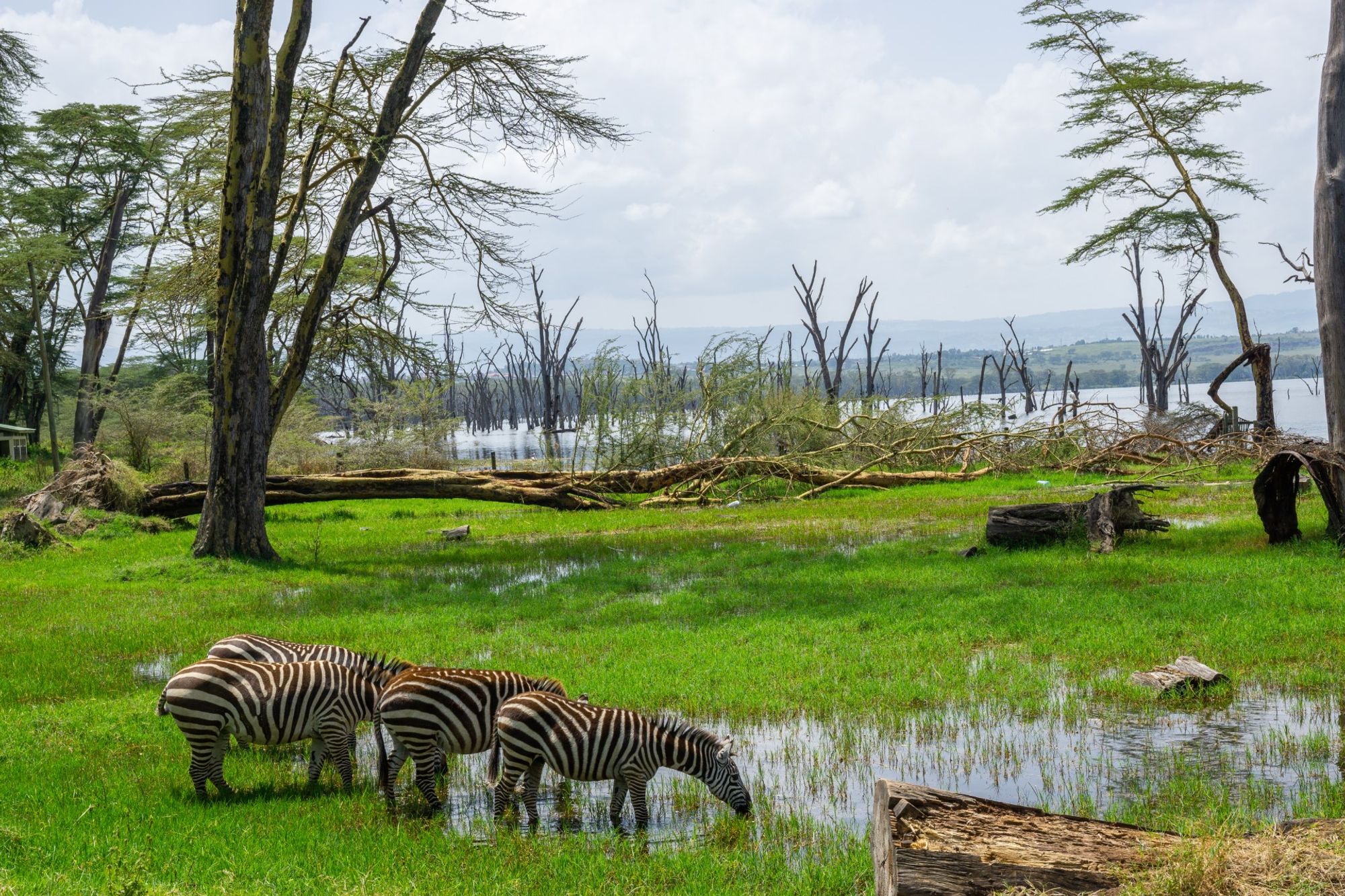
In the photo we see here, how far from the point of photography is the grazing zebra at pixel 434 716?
6.06 m

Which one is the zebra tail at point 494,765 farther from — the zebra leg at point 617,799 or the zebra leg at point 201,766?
the zebra leg at point 201,766

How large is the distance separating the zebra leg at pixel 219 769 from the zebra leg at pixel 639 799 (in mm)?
2586

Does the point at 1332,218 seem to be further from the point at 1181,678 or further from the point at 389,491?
the point at 389,491

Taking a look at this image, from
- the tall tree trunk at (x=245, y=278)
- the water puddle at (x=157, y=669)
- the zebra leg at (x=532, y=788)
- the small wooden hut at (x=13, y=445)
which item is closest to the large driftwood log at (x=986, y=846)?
the zebra leg at (x=532, y=788)

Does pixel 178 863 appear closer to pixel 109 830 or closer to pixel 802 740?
pixel 109 830

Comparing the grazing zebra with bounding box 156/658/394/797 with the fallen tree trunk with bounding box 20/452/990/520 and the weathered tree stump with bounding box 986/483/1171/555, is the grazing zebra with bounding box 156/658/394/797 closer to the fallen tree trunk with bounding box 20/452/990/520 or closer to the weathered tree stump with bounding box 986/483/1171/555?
the weathered tree stump with bounding box 986/483/1171/555

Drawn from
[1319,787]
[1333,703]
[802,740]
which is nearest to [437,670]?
[802,740]

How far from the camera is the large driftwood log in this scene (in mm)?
4074

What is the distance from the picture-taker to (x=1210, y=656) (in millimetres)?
8938

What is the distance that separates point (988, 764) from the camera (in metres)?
6.83

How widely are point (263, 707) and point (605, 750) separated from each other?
7.15 ft

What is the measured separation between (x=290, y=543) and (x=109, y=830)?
1433 centimetres

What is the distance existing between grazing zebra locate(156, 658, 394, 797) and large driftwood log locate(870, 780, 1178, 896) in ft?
11.6

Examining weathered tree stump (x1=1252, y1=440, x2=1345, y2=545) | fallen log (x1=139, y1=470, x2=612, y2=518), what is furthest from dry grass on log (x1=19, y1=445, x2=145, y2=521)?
weathered tree stump (x1=1252, y1=440, x2=1345, y2=545)
